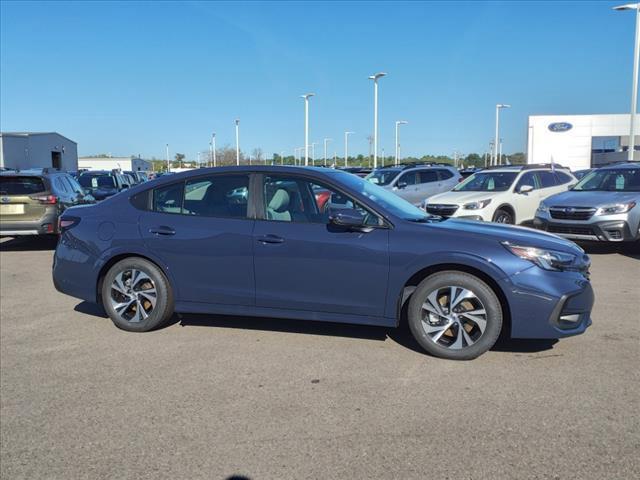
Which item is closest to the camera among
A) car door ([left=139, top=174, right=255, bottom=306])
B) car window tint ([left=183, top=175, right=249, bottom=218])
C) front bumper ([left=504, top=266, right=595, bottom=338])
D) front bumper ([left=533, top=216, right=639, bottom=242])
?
front bumper ([left=504, top=266, right=595, bottom=338])

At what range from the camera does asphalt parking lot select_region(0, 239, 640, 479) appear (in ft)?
10.2

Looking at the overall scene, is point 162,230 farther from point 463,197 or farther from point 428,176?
point 428,176

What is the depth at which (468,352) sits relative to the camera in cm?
454

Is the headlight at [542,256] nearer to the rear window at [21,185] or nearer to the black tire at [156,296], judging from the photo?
the black tire at [156,296]

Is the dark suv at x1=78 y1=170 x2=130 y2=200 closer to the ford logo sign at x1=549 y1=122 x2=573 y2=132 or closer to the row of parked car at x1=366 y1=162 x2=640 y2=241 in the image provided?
the row of parked car at x1=366 y1=162 x2=640 y2=241

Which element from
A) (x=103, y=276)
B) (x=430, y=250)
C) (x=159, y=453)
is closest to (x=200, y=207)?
(x=103, y=276)

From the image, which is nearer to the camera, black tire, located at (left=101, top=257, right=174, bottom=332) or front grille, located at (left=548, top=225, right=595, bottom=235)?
black tire, located at (left=101, top=257, right=174, bottom=332)

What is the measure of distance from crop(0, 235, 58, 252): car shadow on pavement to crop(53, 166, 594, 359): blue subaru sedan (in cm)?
722

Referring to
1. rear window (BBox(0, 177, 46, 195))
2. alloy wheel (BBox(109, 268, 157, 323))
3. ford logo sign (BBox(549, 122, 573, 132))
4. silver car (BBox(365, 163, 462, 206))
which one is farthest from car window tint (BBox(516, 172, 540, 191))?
ford logo sign (BBox(549, 122, 573, 132))

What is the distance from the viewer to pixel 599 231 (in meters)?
9.80

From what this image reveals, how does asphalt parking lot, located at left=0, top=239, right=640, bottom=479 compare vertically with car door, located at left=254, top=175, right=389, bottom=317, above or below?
below

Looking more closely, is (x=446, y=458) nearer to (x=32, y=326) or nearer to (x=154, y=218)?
(x=154, y=218)

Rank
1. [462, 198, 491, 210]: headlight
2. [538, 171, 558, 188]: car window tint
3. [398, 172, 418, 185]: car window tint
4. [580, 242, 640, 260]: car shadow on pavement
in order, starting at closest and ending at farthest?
[580, 242, 640, 260]: car shadow on pavement, [462, 198, 491, 210]: headlight, [538, 171, 558, 188]: car window tint, [398, 172, 418, 185]: car window tint

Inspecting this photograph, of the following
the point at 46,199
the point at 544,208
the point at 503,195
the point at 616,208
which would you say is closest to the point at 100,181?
the point at 46,199
